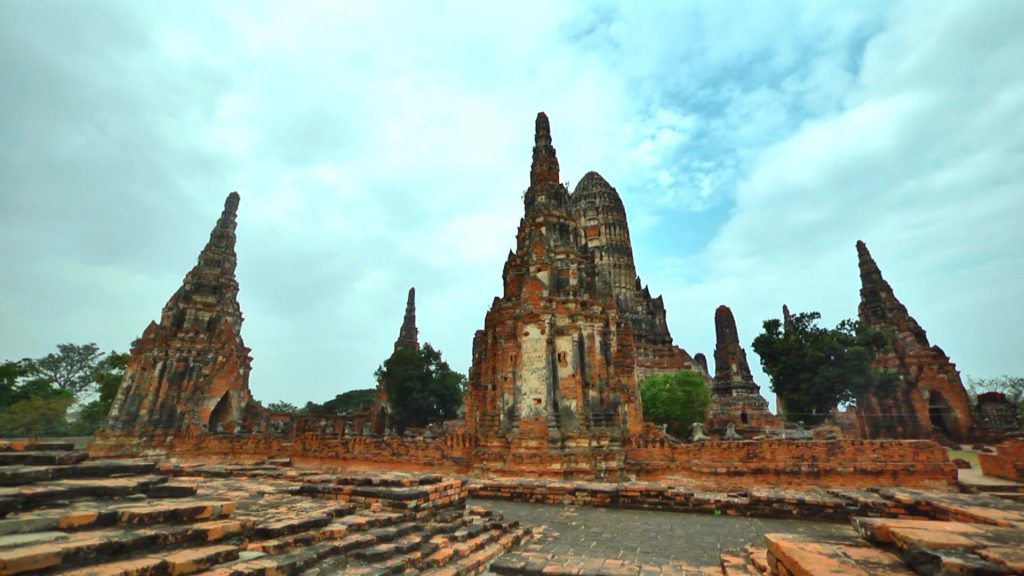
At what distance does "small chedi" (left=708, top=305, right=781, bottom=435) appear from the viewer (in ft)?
95.9

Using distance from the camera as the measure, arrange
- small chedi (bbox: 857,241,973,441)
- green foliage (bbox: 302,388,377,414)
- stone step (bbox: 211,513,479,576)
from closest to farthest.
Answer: stone step (bbox: 211,513,479,576), small chedi (bbox: 857,241,973,441), green foliage (bbox: 302,388,377,414)

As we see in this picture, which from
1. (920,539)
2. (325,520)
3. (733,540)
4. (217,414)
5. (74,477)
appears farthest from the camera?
(217,414)

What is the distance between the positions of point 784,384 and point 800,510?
24260 mm

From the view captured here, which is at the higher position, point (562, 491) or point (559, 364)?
point (559, 364)

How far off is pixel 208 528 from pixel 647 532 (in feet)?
17.2

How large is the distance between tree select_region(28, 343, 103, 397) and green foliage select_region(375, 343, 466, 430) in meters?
34.5

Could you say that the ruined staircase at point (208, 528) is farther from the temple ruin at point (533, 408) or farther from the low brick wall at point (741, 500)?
the temple ruin at point (533, 408)

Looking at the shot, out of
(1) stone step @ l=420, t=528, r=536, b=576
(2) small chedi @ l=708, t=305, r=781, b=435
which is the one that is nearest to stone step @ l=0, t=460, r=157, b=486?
(1) stone step @ l=420, t=528, r=536, b=576

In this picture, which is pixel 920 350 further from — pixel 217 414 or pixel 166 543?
pixel 217 414

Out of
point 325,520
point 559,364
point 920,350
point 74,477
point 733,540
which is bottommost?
point 733,540

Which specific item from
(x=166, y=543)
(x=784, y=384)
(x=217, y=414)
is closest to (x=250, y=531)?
(x=166, y=543)

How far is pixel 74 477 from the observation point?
430cm

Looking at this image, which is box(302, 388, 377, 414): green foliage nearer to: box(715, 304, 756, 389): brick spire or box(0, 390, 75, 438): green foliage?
box(0, 390, 75, 438): green foliage

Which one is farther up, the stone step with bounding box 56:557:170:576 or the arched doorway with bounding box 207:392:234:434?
the arched doorway with bounding box 207:392:234:434
